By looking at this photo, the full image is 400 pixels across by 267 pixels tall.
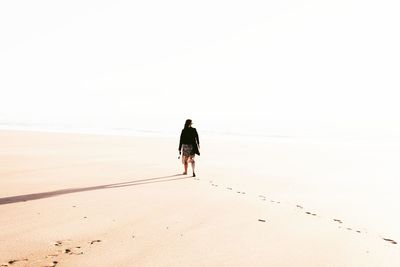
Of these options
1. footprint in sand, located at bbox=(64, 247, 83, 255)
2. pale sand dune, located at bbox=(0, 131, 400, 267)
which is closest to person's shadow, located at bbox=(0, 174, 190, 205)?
pale sand dune, located at bbox=(0, 131, 400, 267)

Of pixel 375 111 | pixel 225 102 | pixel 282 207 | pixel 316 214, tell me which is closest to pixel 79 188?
pixel 282 207

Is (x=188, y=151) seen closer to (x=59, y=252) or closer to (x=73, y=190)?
(x=73, y=190)

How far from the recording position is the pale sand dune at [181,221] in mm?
5102

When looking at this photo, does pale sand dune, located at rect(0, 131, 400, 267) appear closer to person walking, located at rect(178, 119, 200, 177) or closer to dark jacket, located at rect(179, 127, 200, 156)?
person walking, located at rect(178, 119, 200, 177)

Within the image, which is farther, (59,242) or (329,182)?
(329,182)

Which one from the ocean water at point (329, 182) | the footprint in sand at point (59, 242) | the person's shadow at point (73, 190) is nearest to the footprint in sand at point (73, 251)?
the footprint in sand at point (59, 242)

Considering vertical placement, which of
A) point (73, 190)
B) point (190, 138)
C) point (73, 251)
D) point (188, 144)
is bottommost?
point (73, 251)

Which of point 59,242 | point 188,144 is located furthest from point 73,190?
point 188,144

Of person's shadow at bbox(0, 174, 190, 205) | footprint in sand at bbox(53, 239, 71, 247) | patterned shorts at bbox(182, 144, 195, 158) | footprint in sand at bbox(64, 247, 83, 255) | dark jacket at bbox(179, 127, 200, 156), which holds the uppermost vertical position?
dark jacket at bbox(179, 127, 200, 156)

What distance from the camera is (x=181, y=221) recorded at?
6.75 meters

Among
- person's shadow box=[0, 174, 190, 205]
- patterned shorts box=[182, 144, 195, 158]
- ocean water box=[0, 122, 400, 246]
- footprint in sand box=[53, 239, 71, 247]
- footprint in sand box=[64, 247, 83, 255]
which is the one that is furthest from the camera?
patterned shorts box=[182, 144, 195, 158]

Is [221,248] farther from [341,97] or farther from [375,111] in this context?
[341,97]

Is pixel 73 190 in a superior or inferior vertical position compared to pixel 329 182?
superior

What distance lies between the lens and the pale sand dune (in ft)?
16.7
